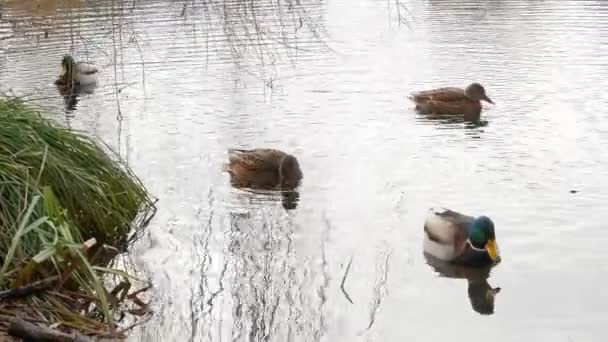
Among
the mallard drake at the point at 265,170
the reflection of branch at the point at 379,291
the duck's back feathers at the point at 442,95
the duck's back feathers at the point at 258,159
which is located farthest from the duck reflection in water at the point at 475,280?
the duck's back feathers at the point at 442,95

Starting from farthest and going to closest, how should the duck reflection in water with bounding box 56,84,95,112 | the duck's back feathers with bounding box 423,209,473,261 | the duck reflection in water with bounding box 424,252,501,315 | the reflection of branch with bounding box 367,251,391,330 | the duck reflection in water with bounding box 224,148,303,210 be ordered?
the duck reflection in water with bounding box 56,84,95,112
the duck reflection in water with bounding box 224,148,303,210
the duck's back feathers with bounding box 423,209,473,261
the duck reflection in water with bounding box 424,252,501,315
the reflection of branch with bounding box 367,251,391,330

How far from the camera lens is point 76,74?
14242mm

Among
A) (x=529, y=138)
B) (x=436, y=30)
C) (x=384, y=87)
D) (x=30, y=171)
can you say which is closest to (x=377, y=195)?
(x=529, y=138)

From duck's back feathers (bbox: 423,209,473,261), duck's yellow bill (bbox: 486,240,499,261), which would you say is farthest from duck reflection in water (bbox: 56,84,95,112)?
duck's yellow bill (bbox: 486,240,499,261)

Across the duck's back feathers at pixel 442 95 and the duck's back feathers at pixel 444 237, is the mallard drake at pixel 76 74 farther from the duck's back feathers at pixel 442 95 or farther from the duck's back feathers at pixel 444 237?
the duck's back feathers at pixel 444 237

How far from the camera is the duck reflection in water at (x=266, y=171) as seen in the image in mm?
10046

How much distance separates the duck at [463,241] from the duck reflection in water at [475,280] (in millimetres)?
49

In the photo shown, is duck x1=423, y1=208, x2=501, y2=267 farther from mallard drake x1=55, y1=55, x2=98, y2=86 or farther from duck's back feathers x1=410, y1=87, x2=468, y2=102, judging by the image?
mallard drake x1=55, y1=55, x2=98, y2=86

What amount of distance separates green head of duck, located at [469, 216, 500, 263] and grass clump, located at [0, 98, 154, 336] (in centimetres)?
254

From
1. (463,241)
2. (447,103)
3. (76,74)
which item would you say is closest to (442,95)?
(447,103)

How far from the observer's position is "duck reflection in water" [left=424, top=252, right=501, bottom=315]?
718 centimetres

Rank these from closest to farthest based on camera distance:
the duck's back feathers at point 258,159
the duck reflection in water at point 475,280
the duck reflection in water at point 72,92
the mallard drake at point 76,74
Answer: the duck reflection in water at point 475,280, the duck's back feathers at point 258,159, the duck reflection in water at point 72,92, the mallard drake at point 76,74

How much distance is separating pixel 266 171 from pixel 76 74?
16.2ft

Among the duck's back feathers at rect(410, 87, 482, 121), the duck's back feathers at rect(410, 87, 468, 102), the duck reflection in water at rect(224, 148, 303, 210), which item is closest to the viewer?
the duck reflection in water at rect(224, 148, 303, 210)
